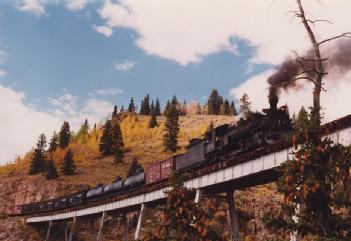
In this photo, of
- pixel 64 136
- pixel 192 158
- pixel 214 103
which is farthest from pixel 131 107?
pixel 192 158

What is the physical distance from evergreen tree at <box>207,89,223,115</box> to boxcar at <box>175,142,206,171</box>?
502 feet

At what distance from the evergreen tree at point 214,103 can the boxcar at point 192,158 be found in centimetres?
15313

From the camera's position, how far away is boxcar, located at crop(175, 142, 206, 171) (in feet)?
104

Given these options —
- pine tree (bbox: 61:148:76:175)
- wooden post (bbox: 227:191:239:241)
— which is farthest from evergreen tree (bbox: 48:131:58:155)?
wooden post (bbox: 227:191:239:241)

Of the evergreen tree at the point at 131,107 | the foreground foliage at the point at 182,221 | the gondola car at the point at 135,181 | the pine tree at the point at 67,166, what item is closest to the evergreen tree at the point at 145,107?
the evergreen tree at the point at 131,107

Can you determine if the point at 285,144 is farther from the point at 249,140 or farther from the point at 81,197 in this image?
the point at 81,197

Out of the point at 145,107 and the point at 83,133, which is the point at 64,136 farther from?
the point at 145,107

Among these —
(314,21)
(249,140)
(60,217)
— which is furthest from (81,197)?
(314,21)

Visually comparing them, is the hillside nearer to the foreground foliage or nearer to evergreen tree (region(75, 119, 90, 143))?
the foreground foliage

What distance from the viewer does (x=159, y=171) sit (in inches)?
1468

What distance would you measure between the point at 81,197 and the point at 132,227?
10928mm

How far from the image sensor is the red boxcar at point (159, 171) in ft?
118

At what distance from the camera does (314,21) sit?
1717 centimetres

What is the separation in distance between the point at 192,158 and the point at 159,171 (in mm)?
5055
